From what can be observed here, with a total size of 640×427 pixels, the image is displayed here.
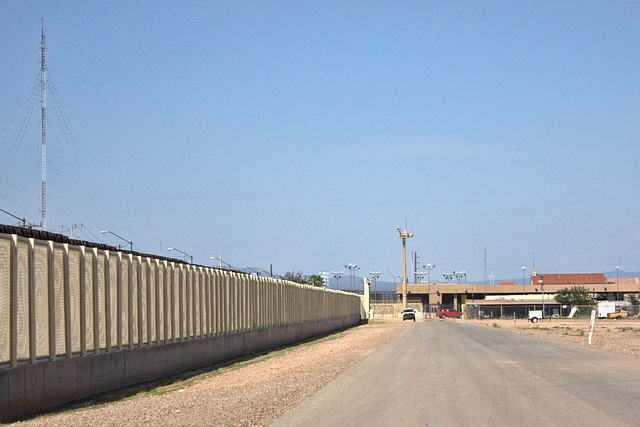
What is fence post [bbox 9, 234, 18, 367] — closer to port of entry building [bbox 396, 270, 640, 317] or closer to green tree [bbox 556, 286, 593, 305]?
green tree [bbox 556, 286, 593, 305]

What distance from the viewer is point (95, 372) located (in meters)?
16.7

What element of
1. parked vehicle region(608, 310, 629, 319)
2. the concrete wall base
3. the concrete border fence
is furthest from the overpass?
the concrete wall base

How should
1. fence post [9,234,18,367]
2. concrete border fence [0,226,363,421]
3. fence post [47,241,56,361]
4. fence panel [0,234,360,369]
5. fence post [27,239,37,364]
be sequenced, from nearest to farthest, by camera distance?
fence post [9,234,18,367]
concrete border fence [0,226,363,421]
fence panel [0,234,360,369]
fence post [27,239,37,364]
fence post [47,241,56,361]

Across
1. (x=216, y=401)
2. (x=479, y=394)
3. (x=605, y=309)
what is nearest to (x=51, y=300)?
(x=216, y=401)

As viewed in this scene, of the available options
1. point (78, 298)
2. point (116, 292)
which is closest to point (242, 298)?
point (116, 292)

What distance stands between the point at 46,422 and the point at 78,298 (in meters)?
4.79

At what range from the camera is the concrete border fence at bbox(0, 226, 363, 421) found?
13.7 m

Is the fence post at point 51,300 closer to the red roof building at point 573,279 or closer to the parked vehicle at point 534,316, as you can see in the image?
the parked vehicle at point 534,316

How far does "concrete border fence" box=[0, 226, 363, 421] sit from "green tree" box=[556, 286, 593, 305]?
92.1m

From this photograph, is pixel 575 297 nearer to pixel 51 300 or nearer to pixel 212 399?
pixel 212 399

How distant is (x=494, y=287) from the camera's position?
144875mm

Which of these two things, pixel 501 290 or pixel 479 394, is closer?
pixel 479 394

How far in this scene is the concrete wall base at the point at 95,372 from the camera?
13.3 m

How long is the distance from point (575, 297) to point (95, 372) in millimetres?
105797
